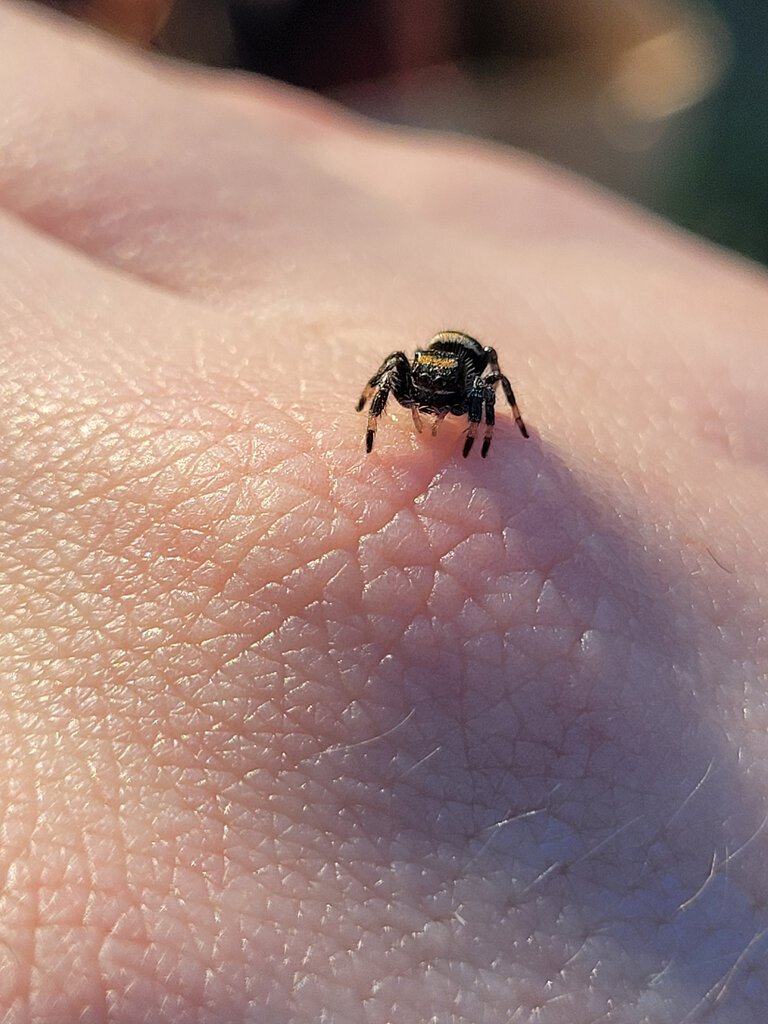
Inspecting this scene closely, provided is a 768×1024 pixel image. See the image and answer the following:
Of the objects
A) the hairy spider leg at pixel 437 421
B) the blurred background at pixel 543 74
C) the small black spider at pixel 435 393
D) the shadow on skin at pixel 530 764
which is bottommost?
the shadow on skin at pixel 530 764

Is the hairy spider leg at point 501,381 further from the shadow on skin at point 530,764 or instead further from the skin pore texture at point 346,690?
the shadow on skin at point 530,764

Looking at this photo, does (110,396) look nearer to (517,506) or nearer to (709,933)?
(517,506)

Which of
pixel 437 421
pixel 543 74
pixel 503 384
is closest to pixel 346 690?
pixel 437 421

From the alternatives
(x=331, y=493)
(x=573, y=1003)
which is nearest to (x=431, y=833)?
(x=573, y=1003)

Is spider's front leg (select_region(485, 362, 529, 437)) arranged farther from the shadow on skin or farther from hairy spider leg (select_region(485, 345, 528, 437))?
the shadow on skin

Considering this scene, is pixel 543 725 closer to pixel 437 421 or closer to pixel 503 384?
pixel 437 421

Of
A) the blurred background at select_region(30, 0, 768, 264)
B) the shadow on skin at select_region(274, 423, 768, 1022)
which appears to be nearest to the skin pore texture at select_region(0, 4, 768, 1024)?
the shadow on skin at select_region(274, 423, 768, 1022)

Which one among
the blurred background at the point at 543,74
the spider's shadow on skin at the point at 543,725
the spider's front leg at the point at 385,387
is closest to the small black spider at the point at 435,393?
the spider's front leg at the point at 385,387
